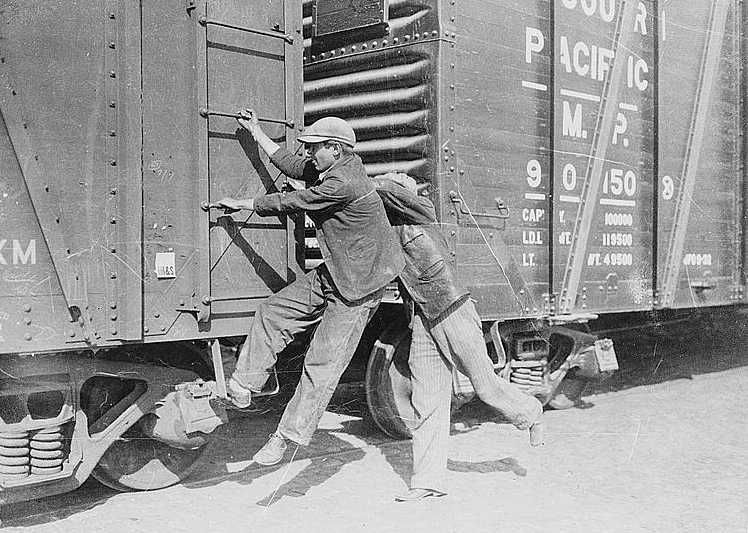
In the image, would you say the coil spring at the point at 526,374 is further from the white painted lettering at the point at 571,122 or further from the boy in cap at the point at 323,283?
the boy in cap at the point at 323,283

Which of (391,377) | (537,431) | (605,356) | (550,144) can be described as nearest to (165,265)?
(391,377)

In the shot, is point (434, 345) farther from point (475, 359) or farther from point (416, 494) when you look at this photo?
point (416, 494)

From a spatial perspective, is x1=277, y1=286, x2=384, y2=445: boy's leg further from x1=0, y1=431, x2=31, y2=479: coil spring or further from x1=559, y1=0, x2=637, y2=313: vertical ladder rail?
x1=559, y1=0, x2=637, y2=313: vertical ladder rail

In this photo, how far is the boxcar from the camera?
4.34 metres

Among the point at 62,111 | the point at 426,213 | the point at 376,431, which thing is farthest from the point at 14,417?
the point at 376,431

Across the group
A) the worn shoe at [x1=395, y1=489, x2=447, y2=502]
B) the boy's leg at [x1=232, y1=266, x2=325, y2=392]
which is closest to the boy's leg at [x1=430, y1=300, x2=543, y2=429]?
the worn shoe at [x1=395, y1=489, x2=447, y2=502]

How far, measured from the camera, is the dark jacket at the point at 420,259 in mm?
5160

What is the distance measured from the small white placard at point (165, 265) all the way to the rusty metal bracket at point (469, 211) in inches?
75.8

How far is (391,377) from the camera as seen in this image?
20.5 feet

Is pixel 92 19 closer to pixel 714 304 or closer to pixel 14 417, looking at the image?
pixel 14 417

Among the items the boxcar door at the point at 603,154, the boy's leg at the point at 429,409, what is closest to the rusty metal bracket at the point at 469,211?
the boxcar door at the point at 603,154

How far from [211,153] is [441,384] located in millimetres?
1792

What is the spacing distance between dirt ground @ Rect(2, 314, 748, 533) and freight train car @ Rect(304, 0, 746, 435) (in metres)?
0.55

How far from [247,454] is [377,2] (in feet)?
10.0
